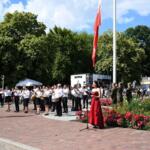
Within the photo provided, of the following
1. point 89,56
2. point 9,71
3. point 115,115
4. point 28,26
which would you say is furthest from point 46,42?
point 115,115

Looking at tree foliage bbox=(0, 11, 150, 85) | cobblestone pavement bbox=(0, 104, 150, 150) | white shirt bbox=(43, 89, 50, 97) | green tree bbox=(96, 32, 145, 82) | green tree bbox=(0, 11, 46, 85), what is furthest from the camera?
green tree bbox=(96, 32, 145, 82)

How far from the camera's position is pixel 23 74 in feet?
203

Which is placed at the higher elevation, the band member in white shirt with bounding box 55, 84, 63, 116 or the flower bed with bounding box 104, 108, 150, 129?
the band member in white shirt with bounding box 55, 84, 63, 116

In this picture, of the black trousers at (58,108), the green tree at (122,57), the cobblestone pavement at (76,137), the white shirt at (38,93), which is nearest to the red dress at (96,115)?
the cobblestone pavement at (76,137)

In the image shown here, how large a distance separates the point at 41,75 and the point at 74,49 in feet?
45.0

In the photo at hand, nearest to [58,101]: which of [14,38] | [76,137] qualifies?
[76,137]

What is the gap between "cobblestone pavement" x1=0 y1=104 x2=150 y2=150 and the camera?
485 inches

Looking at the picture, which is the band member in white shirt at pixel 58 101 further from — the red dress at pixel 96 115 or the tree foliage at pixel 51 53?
the tree foliage at pixel 51 53

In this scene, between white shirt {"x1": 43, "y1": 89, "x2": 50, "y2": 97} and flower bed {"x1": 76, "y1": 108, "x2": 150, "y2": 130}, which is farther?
white shirt {"x1": 43, "y1": 89, "x2": 50, "y2": 97}

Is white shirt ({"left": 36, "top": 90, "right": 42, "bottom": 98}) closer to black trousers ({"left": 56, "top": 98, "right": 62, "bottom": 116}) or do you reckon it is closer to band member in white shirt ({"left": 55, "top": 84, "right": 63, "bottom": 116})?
band member in white shirt ({"left": 55, "top": 84, "right": 63, "bottom": 116})

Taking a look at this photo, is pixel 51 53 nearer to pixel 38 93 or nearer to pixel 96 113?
pixel 38 93

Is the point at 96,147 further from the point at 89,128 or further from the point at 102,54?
the point at 102,54

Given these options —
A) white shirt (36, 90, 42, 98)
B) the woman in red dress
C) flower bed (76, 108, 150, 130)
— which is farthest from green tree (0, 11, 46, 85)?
the woman in red dress

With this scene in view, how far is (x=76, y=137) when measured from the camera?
572 inches
